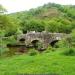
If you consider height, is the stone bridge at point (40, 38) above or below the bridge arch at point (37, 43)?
above

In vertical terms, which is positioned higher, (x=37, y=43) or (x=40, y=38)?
(x=40, y=38)

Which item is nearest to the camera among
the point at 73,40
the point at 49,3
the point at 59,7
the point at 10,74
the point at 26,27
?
the point at 10,74

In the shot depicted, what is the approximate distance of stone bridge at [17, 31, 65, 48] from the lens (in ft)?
184

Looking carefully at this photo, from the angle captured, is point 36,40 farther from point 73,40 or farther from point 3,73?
point 3,73

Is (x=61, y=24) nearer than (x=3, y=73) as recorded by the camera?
No

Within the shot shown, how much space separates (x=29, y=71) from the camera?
14.3 meters

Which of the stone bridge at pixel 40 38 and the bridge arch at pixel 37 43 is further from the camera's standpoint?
the bridge arch at pixel 37 43

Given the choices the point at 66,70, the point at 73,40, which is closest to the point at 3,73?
the point at 66,70

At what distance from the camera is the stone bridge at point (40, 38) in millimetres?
55969

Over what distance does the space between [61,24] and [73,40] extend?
31453 millimetres

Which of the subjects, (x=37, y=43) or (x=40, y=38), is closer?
(x=40, y=38)

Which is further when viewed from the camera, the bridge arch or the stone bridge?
the bridge arch

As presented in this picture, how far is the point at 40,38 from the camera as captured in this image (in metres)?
58.8

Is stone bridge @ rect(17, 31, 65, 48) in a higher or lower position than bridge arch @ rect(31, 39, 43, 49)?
higher
